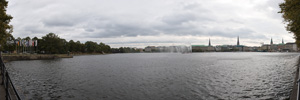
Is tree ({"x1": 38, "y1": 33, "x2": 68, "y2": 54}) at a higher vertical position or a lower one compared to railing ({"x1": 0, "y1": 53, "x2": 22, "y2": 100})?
higher

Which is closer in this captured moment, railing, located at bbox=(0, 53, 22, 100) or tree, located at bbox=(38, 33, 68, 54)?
railing, located at bbox=(0, 53, 22, 100)

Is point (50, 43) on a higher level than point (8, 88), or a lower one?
higher

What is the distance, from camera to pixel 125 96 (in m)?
19.4

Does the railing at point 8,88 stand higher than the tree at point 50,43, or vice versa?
the tree at point 50,43

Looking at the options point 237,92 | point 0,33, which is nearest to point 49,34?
point 0,33

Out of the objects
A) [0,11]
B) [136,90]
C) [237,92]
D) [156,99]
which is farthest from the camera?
→ [0,11]

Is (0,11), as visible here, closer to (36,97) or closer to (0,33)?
(0,33)

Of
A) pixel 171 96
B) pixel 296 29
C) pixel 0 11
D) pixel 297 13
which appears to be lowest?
pixel 171 96

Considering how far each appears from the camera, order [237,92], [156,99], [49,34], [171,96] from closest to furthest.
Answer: [156,99]
[171,96]
[237,92]
[49,34]

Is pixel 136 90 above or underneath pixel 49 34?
underneath

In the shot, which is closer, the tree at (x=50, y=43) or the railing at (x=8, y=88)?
the railing at (x=8, y=88)

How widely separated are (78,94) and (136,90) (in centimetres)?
672

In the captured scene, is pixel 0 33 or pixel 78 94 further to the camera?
pixel 0 33

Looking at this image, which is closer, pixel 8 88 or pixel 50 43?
pixel 8 88
